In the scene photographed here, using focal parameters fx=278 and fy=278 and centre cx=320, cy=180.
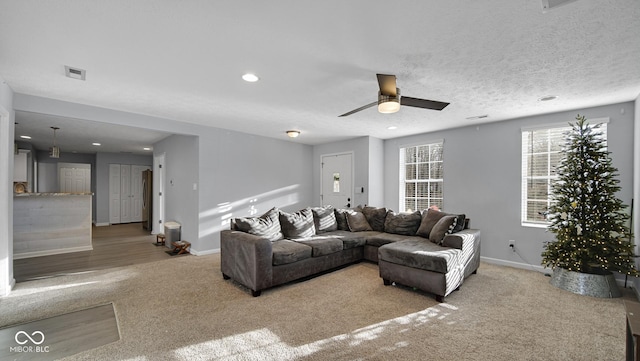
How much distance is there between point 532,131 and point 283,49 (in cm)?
436

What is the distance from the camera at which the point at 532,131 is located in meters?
4.52

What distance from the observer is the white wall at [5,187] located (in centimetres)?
318

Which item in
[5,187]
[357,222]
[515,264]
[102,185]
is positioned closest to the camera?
[5,187]

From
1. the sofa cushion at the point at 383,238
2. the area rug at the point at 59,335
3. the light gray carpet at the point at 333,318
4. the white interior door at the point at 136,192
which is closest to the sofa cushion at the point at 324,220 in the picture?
the sofa cushion at the point at 383,238

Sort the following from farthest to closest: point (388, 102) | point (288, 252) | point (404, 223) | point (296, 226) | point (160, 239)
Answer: point (160, 239)
point (404, 223)
point (296, 226)
point (288, 252)
point (388, 102)

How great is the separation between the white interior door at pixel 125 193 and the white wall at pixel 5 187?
6.75 metres

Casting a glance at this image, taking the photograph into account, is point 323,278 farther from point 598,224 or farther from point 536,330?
point 598,224

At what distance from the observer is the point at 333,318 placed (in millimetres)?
2750

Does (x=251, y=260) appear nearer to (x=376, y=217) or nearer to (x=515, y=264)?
(x=376, y=217)

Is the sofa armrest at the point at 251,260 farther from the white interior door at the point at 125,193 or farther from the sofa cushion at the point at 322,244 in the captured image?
the white interior door at the point at 125,193

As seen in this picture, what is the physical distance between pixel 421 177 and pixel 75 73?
5748 mm

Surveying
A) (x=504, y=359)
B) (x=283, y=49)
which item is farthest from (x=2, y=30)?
(x=504, y=359)

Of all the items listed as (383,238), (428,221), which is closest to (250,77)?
(383,238)

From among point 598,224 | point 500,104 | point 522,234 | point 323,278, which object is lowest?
point 323,278
